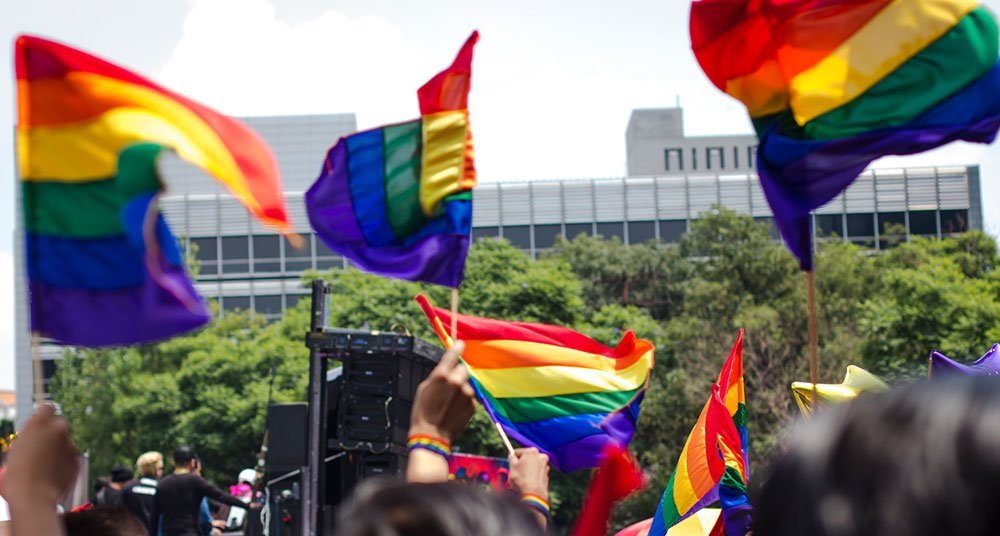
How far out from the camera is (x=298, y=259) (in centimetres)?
6750

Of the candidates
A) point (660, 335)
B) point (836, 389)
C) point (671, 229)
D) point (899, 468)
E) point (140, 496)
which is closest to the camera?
point (899, 468)

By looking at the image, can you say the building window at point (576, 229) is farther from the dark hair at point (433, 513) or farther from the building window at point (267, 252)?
the dark hair at point (433, 513)

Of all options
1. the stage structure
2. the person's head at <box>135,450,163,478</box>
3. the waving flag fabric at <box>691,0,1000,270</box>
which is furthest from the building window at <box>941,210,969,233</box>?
the waving flag fabric at <box>691,0,1000,270</box>

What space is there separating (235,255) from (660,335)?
32119 millimetres

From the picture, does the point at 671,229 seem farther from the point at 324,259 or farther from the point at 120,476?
the point at 120,476

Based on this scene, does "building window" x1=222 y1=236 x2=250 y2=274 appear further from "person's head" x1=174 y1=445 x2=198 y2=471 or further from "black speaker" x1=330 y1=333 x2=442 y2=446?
"person's head" x1=174 y1=445 x2=198 y2=471

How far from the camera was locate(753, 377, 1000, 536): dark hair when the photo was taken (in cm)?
125

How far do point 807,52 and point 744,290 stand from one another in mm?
37277

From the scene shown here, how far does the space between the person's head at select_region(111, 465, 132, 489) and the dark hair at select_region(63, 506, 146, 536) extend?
9.72 m

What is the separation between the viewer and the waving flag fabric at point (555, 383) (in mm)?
7730

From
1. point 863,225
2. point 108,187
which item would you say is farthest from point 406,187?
point 863,225

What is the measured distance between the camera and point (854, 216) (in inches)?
2594

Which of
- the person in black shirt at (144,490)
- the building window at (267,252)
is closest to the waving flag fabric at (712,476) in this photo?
the person in black shirt at (144,490)

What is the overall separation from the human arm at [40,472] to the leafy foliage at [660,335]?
31.7m
